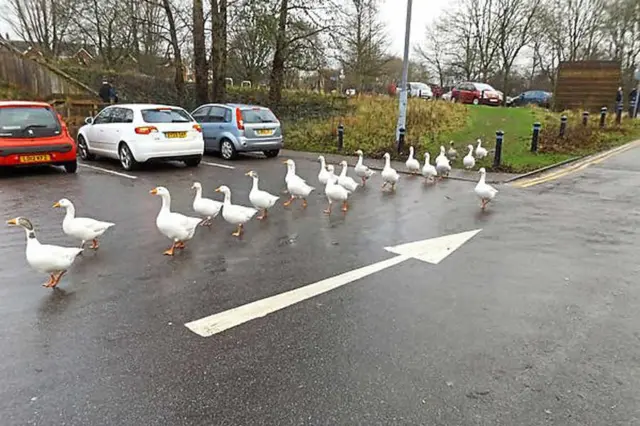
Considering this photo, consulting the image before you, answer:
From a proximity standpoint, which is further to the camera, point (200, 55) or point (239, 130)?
point (200, 55)

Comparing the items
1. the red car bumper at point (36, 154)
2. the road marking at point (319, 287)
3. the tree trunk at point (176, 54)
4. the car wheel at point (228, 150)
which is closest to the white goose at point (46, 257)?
the road marking at point (319, 287)

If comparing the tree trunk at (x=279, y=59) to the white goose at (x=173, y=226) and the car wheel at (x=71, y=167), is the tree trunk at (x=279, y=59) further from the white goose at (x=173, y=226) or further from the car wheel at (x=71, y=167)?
the white goose at (x=173, y=226)

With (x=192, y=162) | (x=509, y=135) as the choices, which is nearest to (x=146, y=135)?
(x=192, y=162)

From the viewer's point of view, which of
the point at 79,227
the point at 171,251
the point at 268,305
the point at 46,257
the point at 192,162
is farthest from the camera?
the point at 192,162

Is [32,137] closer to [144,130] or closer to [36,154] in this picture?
[36,154]

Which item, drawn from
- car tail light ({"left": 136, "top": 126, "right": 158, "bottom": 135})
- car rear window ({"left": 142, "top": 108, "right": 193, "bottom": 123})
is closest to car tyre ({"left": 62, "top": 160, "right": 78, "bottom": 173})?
car tail light ({"left": 136, "top": 126, "right": 158, "bottom": 135})

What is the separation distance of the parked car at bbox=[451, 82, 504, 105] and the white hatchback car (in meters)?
23.2

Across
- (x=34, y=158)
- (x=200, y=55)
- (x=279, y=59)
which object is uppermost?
(x=279, y=59)

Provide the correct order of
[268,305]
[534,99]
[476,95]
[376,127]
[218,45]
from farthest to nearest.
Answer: [534,99]
[476,95]
[218,45]
[376,127]
[268,305]

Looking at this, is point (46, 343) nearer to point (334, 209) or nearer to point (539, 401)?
point (539, 401)

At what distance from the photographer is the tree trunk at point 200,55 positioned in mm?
19250

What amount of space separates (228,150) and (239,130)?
2.41 ft

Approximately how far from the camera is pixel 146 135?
10.9 meters

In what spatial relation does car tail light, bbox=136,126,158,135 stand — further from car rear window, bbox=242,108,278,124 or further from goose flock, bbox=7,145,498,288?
goose flock, bbox=7,145,498,288
